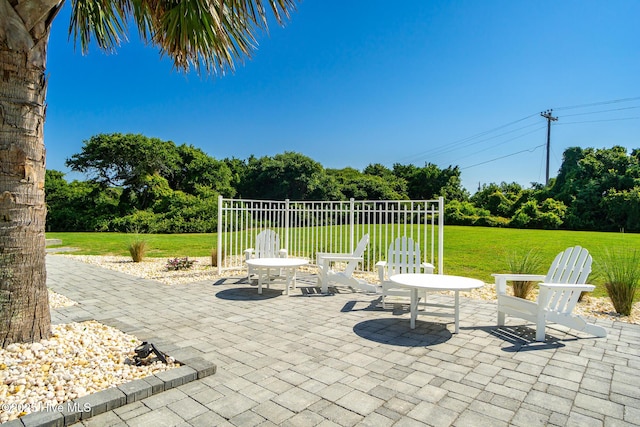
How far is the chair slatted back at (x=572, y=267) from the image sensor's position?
160 inches

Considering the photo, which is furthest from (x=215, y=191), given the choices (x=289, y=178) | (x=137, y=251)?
(x=137, y=251)

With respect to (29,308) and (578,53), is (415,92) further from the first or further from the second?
(29,308)

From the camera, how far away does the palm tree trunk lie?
2857mm

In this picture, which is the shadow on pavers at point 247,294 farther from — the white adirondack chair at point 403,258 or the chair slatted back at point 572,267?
the chair slatted back at point 572,267

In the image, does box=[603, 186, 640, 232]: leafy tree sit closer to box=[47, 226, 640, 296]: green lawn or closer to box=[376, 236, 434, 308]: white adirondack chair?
box=[47, 226, 640, 296]: green lawn

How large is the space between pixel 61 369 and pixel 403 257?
4.45 m

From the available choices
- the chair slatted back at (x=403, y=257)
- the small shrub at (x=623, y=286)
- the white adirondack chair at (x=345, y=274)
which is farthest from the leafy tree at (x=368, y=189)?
the small shrub at (x=623, y=286)

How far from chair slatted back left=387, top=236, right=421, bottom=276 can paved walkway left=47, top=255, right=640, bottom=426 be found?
0.74m

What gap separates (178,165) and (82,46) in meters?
21.4

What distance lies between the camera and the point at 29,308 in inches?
119

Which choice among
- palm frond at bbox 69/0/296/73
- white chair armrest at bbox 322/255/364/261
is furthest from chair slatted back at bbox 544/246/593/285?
palm frond at bbox 69/0/296/73

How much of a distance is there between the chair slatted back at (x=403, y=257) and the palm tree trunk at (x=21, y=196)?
4.39m

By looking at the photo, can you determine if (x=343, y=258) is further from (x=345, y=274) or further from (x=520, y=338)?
(x=520, y=338)

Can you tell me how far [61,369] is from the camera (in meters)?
2.62
